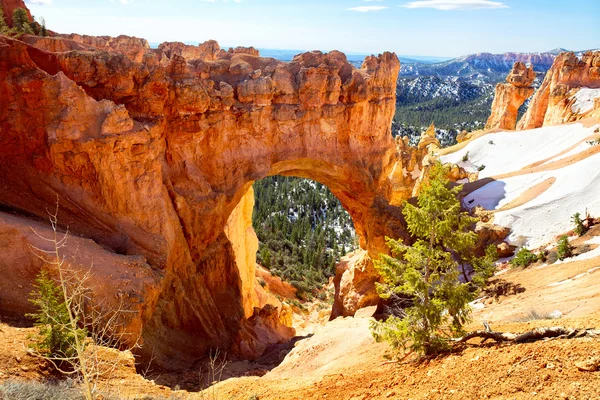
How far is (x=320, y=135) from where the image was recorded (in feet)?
81.3

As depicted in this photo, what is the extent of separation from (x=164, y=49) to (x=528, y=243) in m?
26.3

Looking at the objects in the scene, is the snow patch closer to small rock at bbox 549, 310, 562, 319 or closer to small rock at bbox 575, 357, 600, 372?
small rock at bbox 549, 310, 562, 319

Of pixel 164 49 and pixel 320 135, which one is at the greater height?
pixel 164 49

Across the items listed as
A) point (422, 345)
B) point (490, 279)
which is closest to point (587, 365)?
point (422, 345)

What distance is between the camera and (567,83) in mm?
50188

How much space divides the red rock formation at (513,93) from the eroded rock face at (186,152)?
35330mm

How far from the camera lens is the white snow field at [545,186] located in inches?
877

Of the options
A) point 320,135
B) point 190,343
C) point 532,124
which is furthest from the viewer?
Result: point 532,124

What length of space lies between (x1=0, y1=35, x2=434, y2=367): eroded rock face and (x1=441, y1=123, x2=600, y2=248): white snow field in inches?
255

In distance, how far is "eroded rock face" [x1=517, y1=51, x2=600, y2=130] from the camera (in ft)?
157

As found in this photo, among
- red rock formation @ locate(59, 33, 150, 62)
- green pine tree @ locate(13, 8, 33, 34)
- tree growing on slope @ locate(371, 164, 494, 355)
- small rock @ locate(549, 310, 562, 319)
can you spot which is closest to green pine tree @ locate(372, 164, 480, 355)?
tree growing on slope @ locate(371, 164, 494, 355)

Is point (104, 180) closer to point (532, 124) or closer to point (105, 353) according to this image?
point (105, 353)

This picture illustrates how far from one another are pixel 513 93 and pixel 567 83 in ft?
20.1

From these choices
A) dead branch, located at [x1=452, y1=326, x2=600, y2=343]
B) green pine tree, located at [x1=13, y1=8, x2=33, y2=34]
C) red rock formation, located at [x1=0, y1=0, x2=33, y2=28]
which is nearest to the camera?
dead branch, located at [x1=452, y1=326, x2=600, y2=343]
